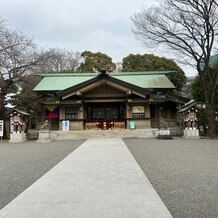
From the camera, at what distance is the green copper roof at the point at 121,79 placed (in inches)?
1220

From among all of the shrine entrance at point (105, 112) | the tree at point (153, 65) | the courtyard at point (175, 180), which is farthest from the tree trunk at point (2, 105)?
the tree at point (153, 65)

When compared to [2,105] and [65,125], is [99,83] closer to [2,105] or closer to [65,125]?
[65,125]

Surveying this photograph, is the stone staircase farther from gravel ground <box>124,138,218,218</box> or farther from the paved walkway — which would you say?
the paved walkway

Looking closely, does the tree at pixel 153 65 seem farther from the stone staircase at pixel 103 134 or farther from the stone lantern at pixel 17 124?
the stone lantern at pixel 17 124

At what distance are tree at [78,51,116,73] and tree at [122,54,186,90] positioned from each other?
3.98 metres

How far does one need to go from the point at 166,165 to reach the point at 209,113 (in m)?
15.6

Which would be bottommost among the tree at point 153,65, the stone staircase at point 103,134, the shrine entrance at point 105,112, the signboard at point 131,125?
the stone staircase at point 103,134

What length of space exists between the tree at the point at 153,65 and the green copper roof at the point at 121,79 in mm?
12095

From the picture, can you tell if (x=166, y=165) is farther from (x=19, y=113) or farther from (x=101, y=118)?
(x=101, y=118)

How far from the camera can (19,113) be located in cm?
2480

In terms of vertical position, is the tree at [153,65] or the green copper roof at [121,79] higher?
the tree at [153,65]

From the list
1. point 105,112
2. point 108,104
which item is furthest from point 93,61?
point 105,112

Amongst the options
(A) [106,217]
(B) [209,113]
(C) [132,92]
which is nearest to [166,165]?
(A) [106,217]

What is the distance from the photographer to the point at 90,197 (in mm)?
6008
